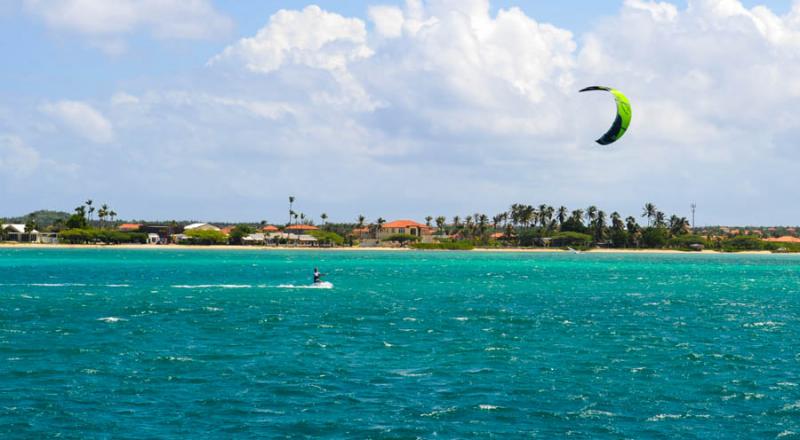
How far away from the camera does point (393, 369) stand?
31609 mm

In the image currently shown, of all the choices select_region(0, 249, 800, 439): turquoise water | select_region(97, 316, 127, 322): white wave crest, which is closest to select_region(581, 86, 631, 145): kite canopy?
select_region(0, 249, 800, 439): turquoise water

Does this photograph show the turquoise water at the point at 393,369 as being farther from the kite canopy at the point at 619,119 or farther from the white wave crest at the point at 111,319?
the kite canopy at the point at 619,119

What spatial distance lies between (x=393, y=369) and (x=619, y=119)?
755 inches

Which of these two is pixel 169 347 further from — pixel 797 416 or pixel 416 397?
pixel 797 416

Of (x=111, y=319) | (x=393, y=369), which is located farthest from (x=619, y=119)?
(x=111, y=319)

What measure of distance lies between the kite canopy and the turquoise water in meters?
10.2

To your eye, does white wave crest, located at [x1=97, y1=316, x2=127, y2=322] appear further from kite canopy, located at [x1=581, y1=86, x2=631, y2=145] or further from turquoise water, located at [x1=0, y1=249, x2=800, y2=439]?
kite canopy, located at [x1=581, y1=86, x2=631, y2=145]

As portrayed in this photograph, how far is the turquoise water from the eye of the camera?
23.4 metres

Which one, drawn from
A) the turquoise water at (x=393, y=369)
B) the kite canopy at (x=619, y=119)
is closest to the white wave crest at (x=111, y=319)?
the turquoise water at (x=393, y=369)

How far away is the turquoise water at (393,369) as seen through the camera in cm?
2342

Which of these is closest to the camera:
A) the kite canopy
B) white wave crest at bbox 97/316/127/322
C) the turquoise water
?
the turquoise water

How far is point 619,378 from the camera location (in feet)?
99.2

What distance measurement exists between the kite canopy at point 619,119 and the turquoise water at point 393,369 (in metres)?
10.2

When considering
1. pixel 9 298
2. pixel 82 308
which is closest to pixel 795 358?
pixel 82 308
